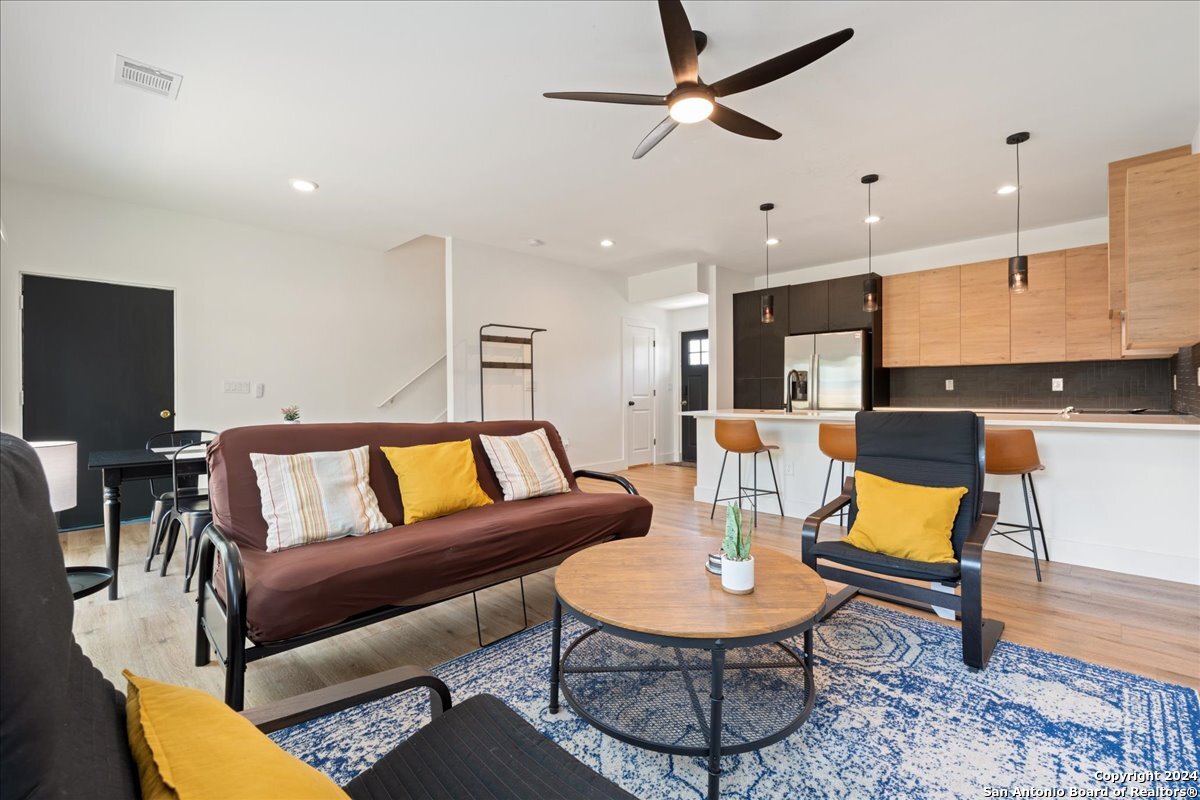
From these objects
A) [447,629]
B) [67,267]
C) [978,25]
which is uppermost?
[978,25]

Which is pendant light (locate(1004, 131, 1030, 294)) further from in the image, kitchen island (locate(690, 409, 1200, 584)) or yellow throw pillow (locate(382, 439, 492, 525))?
yellow throw pillow (locate(382, 439, 492, 525))

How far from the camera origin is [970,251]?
534cm

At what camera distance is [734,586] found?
1655 millimetres

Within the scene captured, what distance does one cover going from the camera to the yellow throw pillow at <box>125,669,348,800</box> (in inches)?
22.9

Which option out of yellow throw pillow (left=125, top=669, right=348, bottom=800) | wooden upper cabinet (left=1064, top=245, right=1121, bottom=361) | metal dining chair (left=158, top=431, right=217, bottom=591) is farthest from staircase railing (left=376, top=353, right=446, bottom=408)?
wooden upper cabinet (left=1064, top=245, right=1121, bottom=361)

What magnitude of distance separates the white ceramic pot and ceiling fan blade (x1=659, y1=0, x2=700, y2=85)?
6.18 feet

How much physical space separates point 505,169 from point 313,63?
136 cm

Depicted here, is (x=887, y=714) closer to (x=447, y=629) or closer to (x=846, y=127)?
(x=447, y=629)

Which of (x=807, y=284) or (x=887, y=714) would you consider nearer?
(x=887, y=714)

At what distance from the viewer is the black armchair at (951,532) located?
6.75 feet

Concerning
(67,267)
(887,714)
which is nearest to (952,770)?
(887,714)

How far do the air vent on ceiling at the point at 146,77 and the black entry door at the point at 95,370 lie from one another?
2.42 meters

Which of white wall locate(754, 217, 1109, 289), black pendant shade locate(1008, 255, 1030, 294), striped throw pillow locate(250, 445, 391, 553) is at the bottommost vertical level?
striped throw pillow locate(250, 445, 391, 553)

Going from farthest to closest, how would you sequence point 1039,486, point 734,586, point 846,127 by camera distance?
point 1039,486
point 846,127
point 734,586
